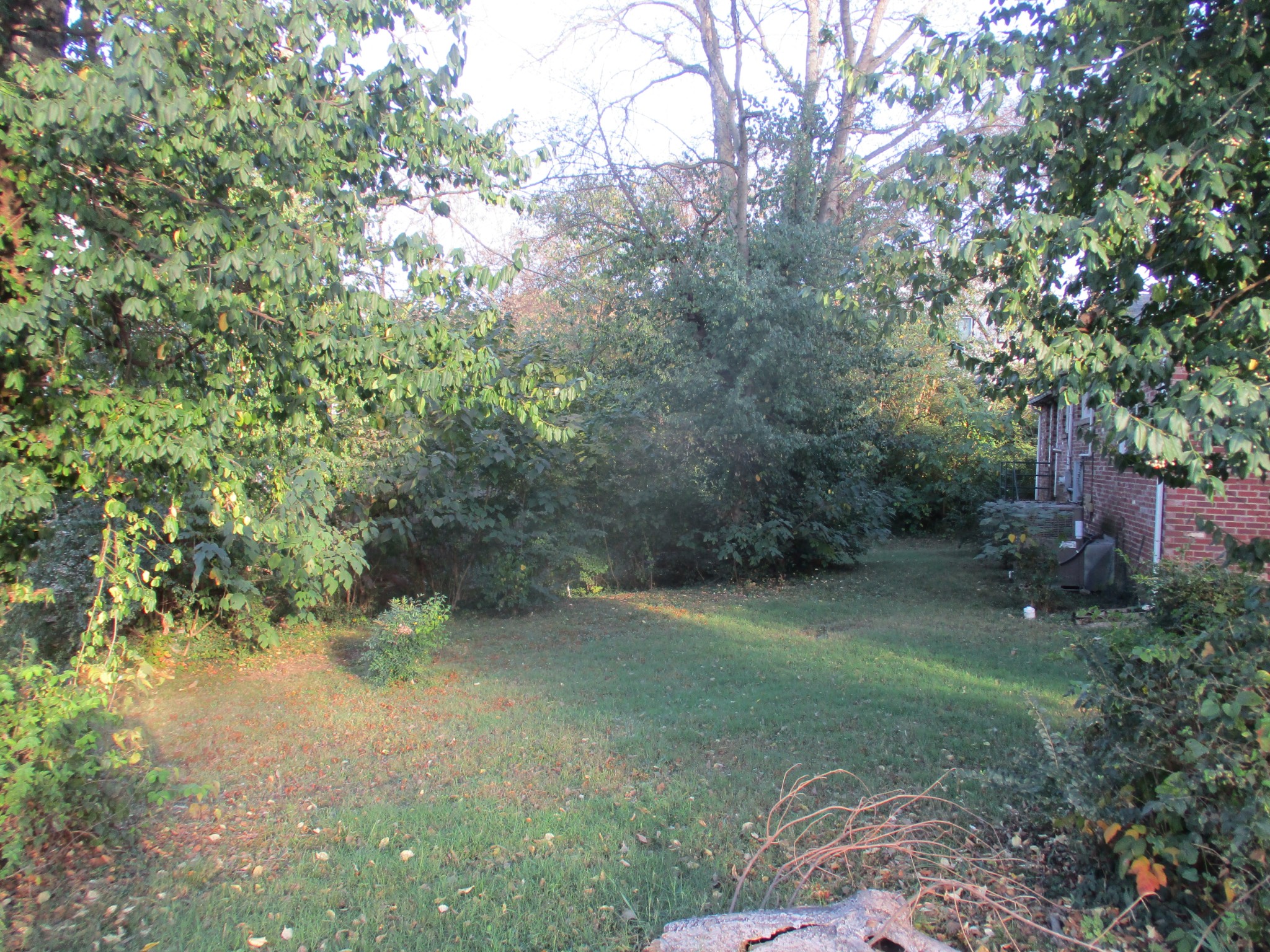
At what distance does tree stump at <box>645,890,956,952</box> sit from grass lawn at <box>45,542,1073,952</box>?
640 mm

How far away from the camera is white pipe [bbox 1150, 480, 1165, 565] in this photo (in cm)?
970

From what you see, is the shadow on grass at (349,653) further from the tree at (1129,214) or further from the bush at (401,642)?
the tree at (1129,214)

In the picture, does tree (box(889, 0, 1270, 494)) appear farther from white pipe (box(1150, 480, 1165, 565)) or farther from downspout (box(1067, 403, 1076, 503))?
downspout (box(1067, 403, 1076, 503))

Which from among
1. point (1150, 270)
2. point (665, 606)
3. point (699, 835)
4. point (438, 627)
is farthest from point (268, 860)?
point (665, 606)

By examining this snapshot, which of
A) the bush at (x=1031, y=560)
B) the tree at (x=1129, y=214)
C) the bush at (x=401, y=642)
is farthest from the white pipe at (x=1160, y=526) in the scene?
the bush at (x=401, y=642)

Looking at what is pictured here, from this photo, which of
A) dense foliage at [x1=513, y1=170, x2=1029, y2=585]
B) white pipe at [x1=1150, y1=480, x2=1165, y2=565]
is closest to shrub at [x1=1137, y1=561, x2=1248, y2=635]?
white pipe at [x1=1150, y1=480, x2=1165, y2=565]

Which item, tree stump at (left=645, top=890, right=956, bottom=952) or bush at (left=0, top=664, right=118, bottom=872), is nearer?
tree stump at (left=645, top=890, right=956, bottom=952)

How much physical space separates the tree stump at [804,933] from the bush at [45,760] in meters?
2.77

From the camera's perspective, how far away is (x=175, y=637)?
30.0 ft

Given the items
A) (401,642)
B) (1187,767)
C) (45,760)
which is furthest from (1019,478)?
(45,760)

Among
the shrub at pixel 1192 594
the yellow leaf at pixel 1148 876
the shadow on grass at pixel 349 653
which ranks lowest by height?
the shadow on grass at pixel 349 653

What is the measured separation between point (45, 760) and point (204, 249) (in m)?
2.65

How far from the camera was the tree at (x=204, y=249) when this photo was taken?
4387mm

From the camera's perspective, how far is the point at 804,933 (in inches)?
119
